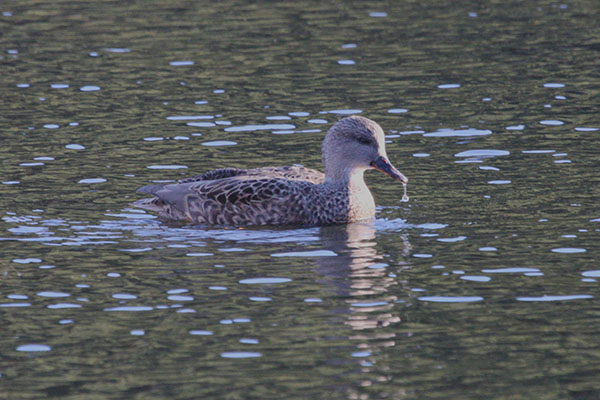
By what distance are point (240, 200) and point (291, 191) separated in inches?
24.2

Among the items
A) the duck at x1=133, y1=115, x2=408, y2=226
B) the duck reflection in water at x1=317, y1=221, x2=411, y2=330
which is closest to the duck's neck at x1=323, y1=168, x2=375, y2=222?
the duck at x1=133, y1=115, x2=408, y2=226

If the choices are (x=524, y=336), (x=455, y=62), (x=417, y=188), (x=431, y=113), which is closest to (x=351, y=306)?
(x=524, y=336)

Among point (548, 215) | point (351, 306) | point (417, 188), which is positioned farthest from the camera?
point (417, 188)

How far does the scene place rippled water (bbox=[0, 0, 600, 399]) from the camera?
9.48m

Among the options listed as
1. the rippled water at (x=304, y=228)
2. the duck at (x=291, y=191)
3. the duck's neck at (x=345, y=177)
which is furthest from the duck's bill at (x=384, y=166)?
the rippled water at (x=304, y=228)

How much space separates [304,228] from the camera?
14.1m

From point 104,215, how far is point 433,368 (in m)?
6.20

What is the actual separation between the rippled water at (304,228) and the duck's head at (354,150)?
0.71 metres

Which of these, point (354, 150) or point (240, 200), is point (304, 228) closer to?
point (240, 200)

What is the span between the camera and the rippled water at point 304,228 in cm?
948

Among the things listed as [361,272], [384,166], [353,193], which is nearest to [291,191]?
[353,193]

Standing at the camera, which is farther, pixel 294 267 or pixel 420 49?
pixel 420 49

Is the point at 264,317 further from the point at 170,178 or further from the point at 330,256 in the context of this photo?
the point at 170,178

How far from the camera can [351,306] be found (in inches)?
426
